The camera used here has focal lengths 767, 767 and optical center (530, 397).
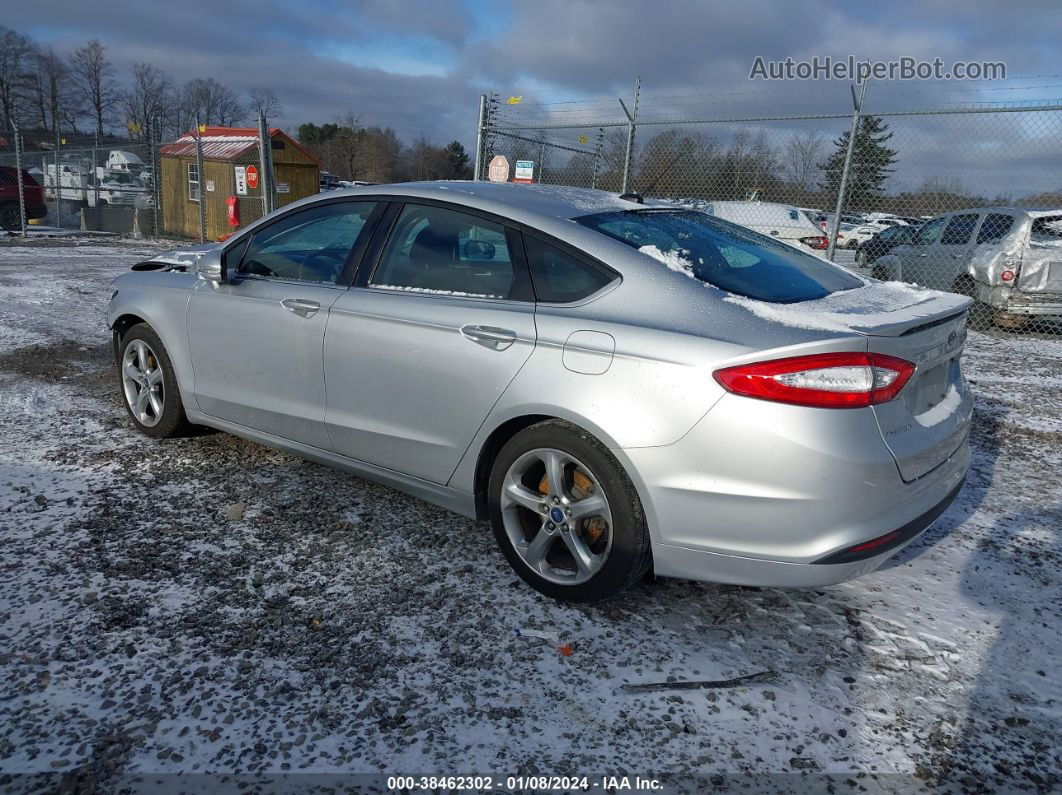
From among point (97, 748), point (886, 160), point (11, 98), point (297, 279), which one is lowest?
point (97, 748)

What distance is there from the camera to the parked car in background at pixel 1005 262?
30.3ft

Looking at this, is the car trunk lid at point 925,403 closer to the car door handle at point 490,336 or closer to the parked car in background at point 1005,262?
the car door handle at point 490,336

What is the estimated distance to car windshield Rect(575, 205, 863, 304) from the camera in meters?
2.81

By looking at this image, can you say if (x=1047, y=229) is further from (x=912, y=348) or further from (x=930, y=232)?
(x=912, y=348)

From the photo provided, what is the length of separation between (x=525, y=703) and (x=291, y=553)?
1325 mm

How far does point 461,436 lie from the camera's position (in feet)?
9.87

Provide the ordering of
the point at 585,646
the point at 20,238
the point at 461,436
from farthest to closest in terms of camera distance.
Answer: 1. the point at 20,238
2. the point at 461,436
3. the point at 585,646

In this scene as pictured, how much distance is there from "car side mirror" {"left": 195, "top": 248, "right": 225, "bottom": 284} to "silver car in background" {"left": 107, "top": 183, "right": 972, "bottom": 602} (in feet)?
0.06

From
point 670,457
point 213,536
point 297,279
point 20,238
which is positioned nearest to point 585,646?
point 670,457

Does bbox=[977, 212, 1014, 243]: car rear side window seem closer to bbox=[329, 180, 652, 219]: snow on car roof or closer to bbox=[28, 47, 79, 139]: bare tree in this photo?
bbox=[329, 180, 652, 219]: snow on car roof

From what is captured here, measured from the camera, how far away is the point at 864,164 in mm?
9133

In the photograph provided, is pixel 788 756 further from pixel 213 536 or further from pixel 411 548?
pixel 213 536

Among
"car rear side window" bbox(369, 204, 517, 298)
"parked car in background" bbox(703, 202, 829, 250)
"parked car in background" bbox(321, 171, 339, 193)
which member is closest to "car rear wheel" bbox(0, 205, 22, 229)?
A: "parked car in background" bbox(321, 171, 339, 193)

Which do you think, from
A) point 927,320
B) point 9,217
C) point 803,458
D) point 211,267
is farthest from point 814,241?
point 9,217
